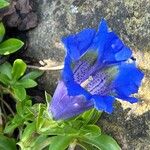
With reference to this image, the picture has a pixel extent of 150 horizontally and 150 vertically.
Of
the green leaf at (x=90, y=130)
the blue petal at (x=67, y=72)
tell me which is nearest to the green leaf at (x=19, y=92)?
Answer: the green leaf at (x=90, y=130)

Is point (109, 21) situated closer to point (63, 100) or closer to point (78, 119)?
point (78, 119)

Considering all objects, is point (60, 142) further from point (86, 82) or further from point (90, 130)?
point (86, 82)

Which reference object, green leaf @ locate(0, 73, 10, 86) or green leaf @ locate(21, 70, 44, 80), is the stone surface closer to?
green leaf @ locate(21, 70, 44, 80)

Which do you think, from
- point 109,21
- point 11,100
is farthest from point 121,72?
point 11,100

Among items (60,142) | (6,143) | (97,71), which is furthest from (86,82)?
(6,143)

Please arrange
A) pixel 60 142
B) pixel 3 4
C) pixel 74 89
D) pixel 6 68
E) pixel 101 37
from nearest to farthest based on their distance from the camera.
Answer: pixel 74 89, pixel 101 37, pixel 60 142, pixel 3 4, pixel 6 68

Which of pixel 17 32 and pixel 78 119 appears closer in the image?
pixel 78 119
